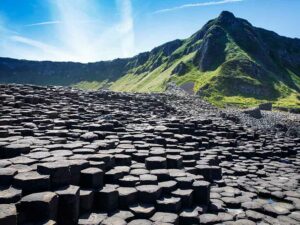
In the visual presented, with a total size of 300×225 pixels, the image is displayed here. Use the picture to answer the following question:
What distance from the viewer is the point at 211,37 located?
90438mm

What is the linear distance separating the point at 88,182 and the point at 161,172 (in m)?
1.90

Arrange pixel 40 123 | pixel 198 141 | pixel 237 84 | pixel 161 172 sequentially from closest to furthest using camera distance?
pixel 161 172
pixel 40 123
pixel 198 141
pixel 237 84

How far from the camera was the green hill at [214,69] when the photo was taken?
64.0m

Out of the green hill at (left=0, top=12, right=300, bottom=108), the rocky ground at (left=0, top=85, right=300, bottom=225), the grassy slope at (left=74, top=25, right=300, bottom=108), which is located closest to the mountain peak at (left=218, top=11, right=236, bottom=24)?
the green hill at (left=0, top=12, right=300, bottom=108)

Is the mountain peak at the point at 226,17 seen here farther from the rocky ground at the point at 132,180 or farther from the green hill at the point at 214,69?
the rocky ground at the point at 132,180

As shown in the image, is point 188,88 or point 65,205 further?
point 188,88

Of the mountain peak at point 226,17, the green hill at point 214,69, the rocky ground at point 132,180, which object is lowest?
the rocky ground at point 132,180

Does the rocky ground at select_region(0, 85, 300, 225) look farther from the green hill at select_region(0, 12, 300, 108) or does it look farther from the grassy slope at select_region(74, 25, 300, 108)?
the green hill at select_region(0, 12, 300, 108)

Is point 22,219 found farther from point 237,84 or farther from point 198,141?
point 237,84

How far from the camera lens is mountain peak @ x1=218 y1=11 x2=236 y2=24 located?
102 metres

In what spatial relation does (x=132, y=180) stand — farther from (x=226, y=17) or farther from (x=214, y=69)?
(x=226, y=17)

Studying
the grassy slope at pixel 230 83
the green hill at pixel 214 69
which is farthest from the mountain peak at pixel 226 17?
the grassy slope at pixel 230 83

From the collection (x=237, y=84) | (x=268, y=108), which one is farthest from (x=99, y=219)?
(x=237, y=84)

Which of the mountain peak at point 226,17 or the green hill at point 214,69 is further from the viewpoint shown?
the mountain peak at point 226,17
